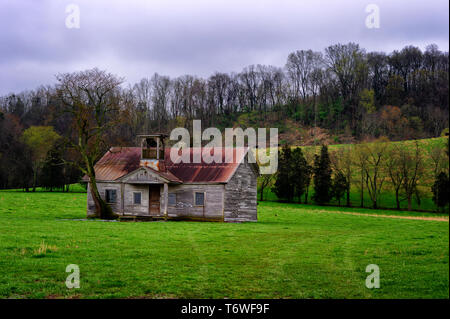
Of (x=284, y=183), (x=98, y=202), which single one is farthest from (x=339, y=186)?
(x=98, y=202)

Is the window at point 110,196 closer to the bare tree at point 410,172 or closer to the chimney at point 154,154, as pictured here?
the chimney at point 154,154

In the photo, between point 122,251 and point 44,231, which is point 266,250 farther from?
point 44,231

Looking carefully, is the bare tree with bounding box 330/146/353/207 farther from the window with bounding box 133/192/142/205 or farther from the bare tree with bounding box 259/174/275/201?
the window with bounding box 133/192/142/205

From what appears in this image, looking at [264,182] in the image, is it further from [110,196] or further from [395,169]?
[110,196]

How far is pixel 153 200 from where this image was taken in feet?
111

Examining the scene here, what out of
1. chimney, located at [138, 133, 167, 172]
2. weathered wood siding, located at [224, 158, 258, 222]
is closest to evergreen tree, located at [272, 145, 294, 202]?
weathered wood siding, located at [224, 158, 258, 222]

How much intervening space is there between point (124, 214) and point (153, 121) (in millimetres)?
69753

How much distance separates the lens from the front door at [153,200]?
33.8m

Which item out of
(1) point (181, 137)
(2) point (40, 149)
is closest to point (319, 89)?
(1) point (181, 137)

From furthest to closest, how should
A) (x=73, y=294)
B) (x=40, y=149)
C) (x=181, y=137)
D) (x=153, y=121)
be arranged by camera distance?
(x=153, y=121), (x=181, y=137), (x=40, y=149), (x=73, y=294)

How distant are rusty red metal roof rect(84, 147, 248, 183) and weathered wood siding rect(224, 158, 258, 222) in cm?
86

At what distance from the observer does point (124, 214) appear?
113 feet

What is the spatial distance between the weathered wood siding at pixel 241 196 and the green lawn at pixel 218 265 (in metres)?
10.7

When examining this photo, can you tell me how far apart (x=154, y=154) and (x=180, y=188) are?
4287 mm
